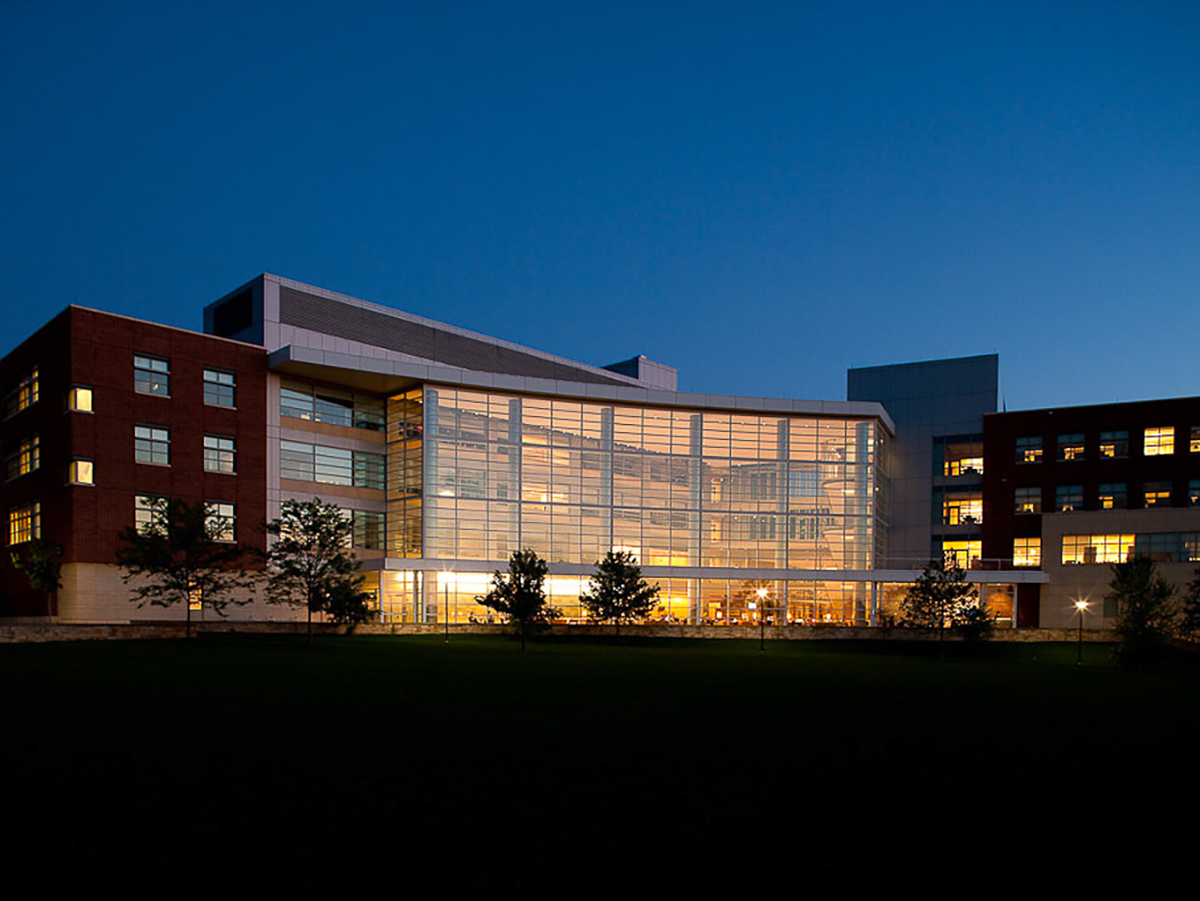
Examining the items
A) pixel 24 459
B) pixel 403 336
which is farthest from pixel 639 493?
pixel 24 459

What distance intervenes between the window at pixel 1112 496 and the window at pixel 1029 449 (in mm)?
4538

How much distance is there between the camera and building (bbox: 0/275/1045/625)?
46.7 meters

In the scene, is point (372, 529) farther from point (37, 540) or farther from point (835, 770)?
point (835, 770)

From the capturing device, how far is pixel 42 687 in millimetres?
15977

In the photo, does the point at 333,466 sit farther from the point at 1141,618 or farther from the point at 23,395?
the point at 1141,618

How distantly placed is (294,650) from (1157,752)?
24.7m

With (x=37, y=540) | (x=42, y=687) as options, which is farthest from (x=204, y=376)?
(x=42, y=687)

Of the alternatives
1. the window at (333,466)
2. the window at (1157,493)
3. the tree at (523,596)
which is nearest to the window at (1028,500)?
the window at (1157,493)

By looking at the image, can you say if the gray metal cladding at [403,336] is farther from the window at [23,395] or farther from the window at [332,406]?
the window at [23,395]

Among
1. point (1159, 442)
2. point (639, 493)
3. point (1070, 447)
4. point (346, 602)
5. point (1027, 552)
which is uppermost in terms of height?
point (1159, 442)

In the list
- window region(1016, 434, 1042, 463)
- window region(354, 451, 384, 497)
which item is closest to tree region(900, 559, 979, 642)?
window region(354, 451, 384, 497)

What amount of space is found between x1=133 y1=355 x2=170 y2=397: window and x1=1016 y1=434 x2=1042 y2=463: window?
183 feet

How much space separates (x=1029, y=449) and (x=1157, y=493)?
27.7 ft

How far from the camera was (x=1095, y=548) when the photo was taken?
2406 inches
